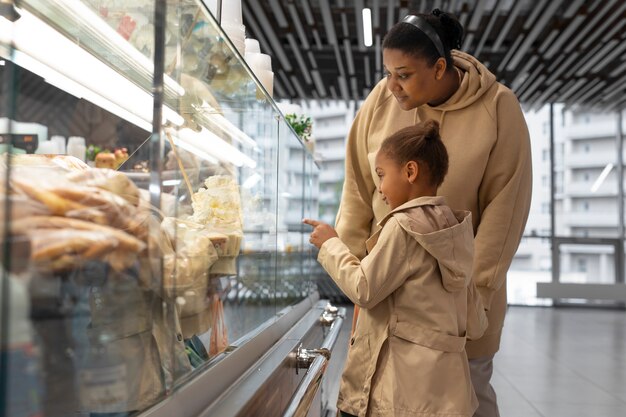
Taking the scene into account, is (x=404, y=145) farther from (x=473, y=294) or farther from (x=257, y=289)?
(x=257, y=289)

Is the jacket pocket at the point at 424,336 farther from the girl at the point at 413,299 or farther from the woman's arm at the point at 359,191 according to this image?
the woman's arm at the point at 359,191

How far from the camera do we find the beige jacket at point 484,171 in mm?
1650

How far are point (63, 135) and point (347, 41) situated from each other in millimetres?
7090

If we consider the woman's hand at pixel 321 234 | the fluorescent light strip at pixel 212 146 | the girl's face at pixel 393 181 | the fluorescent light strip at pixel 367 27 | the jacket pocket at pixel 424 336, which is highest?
the fluorescent light strip at pixel 367 27

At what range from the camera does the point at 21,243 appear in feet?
1.77

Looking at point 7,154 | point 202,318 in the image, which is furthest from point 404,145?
point 7,154

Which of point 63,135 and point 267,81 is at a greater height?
point 267,81

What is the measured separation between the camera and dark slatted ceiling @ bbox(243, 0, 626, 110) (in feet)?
22.0

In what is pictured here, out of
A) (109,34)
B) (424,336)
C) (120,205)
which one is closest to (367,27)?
(424,336)

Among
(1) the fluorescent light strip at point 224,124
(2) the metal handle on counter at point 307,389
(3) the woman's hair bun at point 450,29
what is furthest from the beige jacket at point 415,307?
(3) the woman's hair bun at point 450,29

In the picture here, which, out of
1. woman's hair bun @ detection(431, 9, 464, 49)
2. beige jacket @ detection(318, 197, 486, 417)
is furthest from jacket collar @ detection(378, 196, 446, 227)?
woman's hair bun @ detection(431, 9, 464, 49)

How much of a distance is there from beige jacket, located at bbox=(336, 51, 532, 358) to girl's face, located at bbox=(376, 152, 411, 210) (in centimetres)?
17

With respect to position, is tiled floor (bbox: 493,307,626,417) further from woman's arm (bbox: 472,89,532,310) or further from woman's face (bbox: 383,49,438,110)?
woman's face (bbox: 383,49,438,110)

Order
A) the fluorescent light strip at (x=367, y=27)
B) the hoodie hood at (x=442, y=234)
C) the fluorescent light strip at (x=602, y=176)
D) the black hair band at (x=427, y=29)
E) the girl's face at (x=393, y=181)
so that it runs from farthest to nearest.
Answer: the fluorescent light strip at (x=602, y=176), the fluorescent light strip at (x=367, y=27), the black hair band at (x=427, y=29), the girl's face at (x=393, y=181), the hoodie hood at (x=442, y=234)
